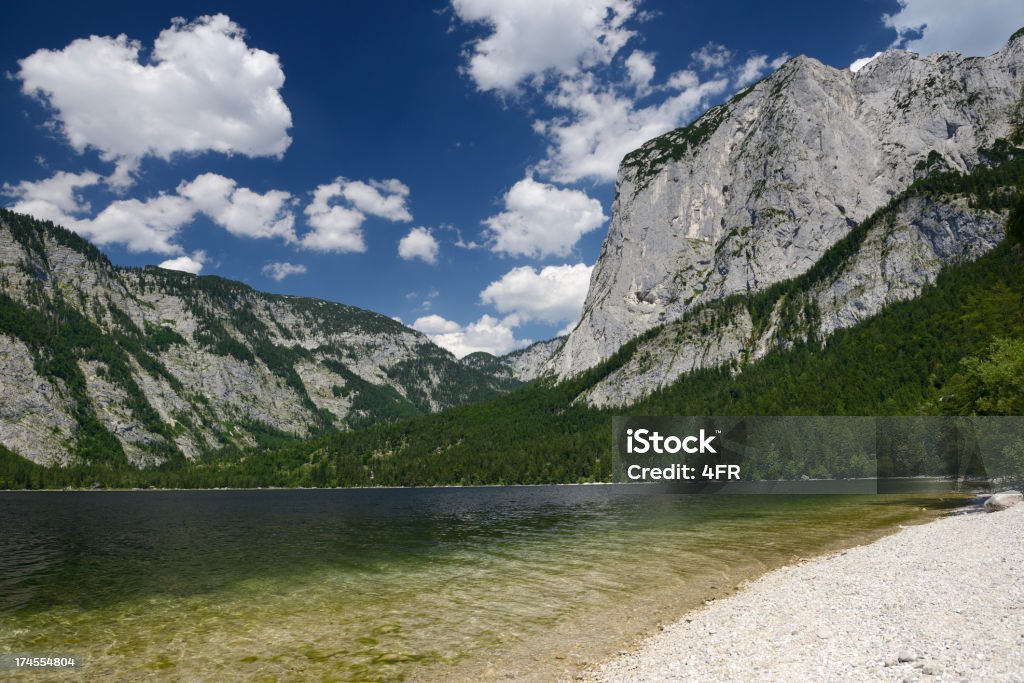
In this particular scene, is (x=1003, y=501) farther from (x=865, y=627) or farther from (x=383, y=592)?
(x=383, y=592)

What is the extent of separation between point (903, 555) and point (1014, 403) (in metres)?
38.3

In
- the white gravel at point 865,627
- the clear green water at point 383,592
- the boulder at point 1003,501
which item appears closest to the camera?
the white gravel at point 865,627

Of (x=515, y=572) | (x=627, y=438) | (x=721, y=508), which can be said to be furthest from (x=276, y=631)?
(x=627, y=438)

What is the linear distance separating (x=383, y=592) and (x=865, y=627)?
2350 cm

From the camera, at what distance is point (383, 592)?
30531mm

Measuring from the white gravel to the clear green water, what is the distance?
2880 millimetres

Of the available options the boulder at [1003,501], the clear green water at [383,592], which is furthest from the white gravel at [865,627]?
the boulder at [1003,501]

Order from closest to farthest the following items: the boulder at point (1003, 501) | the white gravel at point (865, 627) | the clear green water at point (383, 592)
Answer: the white gravel at point (865, 627) < the clear green water at point (383, 592) < the boulder at point (1003, 501)

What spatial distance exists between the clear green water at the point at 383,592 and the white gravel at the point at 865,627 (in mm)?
2880

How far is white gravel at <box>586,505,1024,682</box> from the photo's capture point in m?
12.6

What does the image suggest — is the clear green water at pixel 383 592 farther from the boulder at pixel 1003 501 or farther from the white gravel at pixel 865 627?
the boulder at pixel 1003 501

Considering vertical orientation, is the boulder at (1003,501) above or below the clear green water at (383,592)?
above

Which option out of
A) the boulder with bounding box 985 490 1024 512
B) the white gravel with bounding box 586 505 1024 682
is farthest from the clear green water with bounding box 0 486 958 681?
the boulder with bounding box 985 490 1024 512

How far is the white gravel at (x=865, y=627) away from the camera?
12595mm
